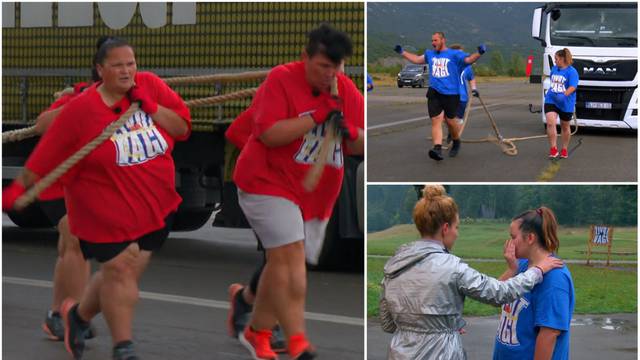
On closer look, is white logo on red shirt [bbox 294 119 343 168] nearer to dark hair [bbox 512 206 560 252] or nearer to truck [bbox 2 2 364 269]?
dark hair [bbox 512 206 560 252]

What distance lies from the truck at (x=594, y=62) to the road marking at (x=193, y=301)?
18.6ft

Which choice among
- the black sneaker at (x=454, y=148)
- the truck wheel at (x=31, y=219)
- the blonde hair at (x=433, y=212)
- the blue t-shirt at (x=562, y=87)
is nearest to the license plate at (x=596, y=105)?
the blue t-shirt at (x=562, y=87)

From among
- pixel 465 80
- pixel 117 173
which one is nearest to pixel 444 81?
pixel 465 80

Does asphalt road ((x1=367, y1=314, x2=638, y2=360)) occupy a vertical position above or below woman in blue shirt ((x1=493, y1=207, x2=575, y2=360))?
below

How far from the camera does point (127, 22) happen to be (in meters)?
9.93

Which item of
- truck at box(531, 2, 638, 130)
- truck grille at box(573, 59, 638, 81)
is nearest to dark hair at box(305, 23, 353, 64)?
truck at box(531, 2, 638, 130)

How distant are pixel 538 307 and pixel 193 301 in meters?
4.31

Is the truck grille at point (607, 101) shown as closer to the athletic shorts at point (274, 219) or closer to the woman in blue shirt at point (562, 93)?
the woman in blue shirt at point (562, 93)

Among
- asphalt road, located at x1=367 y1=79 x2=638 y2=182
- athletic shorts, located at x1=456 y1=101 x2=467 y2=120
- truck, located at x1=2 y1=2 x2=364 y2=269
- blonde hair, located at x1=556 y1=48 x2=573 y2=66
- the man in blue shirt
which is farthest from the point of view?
blonde hair, located at x1=556 y1=48 x2=573 y2=66

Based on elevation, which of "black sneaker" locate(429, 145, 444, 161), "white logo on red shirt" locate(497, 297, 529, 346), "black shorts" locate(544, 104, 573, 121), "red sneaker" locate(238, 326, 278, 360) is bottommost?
"red sneaker" locate(238, 326, 278, 360)

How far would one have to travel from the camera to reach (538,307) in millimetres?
3961

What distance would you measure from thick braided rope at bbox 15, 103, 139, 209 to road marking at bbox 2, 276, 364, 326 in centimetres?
235

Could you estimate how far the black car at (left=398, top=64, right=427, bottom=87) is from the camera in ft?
34.8

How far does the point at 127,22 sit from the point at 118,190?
15.7ft
